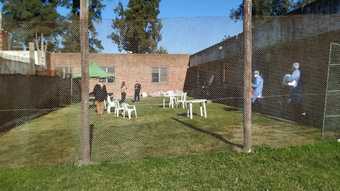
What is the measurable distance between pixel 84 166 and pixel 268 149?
3.32m

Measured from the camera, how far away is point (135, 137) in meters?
10.5

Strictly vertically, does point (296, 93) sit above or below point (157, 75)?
below

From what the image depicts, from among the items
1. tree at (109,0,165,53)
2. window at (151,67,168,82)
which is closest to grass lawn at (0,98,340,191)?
window at (151,67,168,82)

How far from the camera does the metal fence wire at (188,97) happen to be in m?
9.37

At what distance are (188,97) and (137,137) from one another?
20.5 ft

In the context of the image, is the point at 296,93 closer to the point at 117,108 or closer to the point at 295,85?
the point at 295,85

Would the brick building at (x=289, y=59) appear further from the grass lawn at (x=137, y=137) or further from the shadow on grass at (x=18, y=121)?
the shadow on grass at (x=18, y=121)

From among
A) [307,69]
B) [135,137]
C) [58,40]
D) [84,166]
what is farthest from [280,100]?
[84,166]

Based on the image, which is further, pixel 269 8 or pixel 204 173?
pixel 269 8

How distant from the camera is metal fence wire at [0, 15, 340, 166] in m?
9.37

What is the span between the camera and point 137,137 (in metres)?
10.5

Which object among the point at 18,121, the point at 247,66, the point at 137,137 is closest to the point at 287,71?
the point at 247,66

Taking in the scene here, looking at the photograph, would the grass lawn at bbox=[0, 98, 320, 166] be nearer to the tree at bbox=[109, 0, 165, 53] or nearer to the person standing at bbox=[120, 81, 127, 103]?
the person standing at bbox=[120, 81, 127, 103]

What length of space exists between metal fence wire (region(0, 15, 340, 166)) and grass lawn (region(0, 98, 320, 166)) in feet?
0.07
